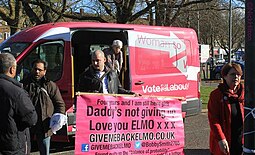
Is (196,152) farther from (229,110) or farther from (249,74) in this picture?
(249,74)

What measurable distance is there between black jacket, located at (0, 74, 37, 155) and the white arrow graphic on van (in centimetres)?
481

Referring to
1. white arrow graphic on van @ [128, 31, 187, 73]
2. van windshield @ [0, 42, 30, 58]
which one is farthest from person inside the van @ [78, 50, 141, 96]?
white arrow graphic on van @ [128, 31, 187, 73]

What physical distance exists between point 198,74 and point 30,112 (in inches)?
263

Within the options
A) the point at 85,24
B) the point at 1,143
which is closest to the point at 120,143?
the point at 1,143

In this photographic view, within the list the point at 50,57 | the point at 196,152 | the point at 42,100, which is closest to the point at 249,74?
the point at 42,100

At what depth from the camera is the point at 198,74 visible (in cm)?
1019

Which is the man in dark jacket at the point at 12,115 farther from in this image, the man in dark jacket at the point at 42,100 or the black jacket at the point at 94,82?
the black jacket at the point at 94,82

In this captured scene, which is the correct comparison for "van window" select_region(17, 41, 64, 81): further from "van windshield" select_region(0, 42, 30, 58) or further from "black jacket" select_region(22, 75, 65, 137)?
"black jacket" select_region(22, 75, 65, 137)

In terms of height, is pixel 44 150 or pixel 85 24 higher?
pixel 85 24

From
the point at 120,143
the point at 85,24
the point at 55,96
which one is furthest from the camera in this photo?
the point at 85,24

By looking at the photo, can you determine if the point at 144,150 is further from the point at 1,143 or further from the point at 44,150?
the point at 1,143

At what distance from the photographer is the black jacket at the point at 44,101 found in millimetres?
5484

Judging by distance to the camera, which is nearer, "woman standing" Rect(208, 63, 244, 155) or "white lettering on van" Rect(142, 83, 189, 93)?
"woman standing" Rect(208, 63, 244, 155)

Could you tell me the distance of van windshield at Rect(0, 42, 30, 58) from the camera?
7.84 meters
